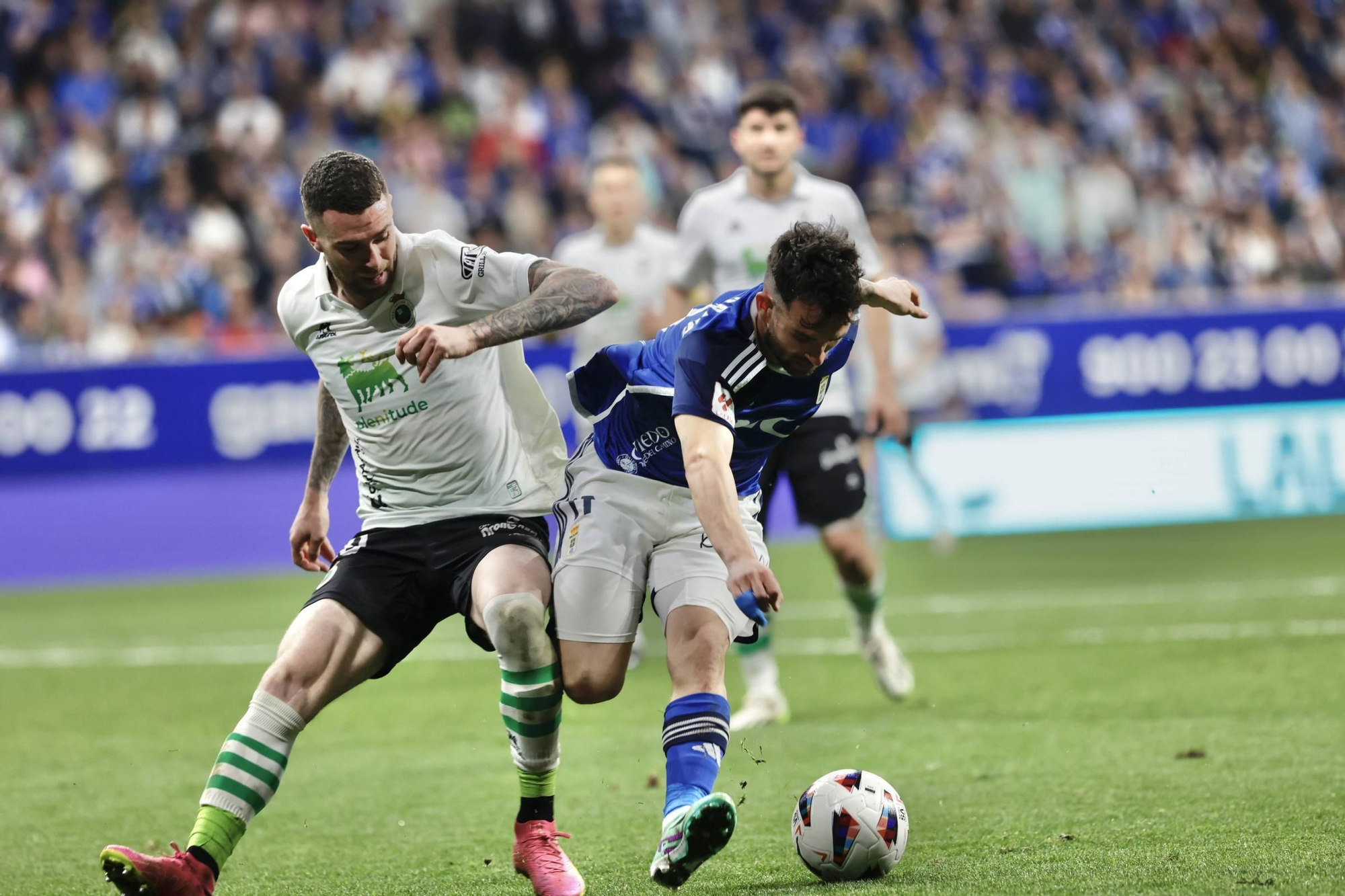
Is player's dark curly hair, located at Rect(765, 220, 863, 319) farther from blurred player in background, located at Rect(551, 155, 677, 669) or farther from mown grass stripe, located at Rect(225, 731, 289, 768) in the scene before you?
blurred player in background, located at Rect(551, 155, 677, 669)

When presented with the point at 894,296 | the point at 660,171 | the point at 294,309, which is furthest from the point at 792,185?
the point at 660,171

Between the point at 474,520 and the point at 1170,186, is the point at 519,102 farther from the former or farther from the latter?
the point at 474,520

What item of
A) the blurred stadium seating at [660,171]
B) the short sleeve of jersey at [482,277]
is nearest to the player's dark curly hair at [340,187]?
the short sleeve of jersey at [482,277]

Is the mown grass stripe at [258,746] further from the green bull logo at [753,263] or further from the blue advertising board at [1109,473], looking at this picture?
the blue advertising board at [1109,473]

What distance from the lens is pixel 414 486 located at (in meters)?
5.04

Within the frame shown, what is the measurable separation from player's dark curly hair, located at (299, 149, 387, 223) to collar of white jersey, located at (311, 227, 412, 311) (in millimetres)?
280

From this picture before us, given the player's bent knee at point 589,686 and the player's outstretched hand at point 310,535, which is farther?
the player's outstretched hand at point 310,535

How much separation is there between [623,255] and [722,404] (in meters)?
5.32

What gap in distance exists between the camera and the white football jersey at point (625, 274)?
9539mm

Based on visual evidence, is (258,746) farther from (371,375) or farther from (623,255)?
(623,255)

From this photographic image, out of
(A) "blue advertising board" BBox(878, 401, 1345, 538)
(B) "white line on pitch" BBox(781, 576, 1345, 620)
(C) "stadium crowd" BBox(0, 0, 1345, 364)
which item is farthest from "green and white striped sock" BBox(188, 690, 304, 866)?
(C) "stadium crowd" BBox(0, 0, 1345, 364)

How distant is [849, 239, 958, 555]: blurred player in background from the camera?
1312 cm

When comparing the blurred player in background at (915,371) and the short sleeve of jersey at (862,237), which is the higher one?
the short sleeve of jersey at (862,237)

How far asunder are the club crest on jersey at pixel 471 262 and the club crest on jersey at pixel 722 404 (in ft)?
2.80
